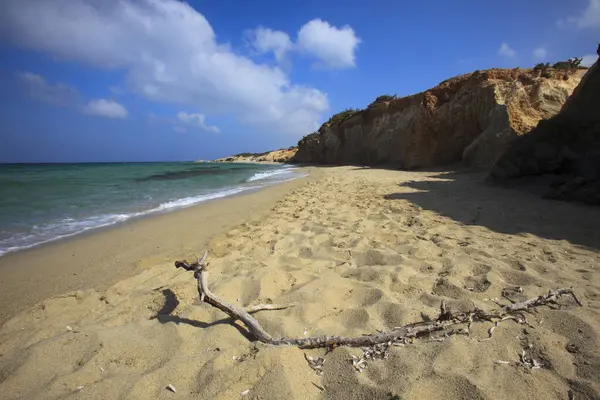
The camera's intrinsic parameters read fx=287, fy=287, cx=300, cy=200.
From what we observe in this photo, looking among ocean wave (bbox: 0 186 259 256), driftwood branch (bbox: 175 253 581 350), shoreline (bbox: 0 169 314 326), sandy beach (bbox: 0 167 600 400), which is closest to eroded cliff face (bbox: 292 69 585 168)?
sandy beach (bbox: 0 167 600 400)

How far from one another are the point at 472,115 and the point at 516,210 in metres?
8.70

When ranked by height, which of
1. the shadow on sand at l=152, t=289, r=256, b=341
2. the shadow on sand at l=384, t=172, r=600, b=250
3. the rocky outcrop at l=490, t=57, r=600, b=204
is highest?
the rocky outcrop at l=490, t=57, r=600, b=204

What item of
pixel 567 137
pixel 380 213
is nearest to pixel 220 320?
pixel 380 213

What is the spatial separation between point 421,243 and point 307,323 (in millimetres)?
1934

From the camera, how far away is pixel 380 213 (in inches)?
193

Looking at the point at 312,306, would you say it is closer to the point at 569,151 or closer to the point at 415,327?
the point at 415,327

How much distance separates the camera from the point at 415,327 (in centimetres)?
181

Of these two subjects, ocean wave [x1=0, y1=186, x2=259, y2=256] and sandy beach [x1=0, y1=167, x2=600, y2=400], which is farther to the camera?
ocean wave [x1=0, y1=186, x2=259, y2=256]

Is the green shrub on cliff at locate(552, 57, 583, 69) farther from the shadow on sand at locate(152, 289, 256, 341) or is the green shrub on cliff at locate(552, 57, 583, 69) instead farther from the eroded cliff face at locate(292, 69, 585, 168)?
the shadow on sand at locate(152, 289, 256, 341)

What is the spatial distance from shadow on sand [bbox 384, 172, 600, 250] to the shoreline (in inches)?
145

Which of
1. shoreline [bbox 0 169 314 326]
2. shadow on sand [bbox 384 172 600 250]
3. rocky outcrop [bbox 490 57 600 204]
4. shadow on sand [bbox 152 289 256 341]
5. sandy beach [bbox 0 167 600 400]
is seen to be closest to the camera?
sandy beach [bbox 0 167 600 400]

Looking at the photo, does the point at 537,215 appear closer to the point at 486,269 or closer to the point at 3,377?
the point at 486,269

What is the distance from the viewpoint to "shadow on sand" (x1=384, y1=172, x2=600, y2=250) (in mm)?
3451

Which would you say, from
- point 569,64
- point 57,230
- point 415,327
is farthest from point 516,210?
point 569,64
